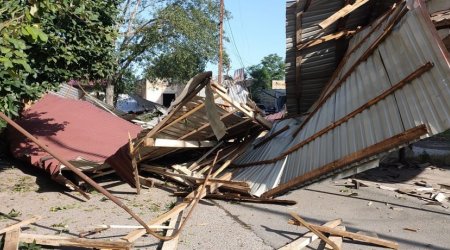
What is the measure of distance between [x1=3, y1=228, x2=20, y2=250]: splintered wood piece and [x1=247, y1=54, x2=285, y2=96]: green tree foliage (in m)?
55.3

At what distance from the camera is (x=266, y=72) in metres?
72.6

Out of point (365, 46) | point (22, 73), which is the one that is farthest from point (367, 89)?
point (22, 73)

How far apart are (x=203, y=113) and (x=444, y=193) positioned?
5.36 metres

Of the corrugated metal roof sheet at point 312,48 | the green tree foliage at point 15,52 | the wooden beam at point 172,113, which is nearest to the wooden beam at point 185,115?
the wooden beam at point 172,113

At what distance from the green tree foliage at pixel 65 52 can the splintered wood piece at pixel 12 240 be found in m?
2.27

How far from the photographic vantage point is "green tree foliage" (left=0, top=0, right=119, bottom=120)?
6863 millimetres

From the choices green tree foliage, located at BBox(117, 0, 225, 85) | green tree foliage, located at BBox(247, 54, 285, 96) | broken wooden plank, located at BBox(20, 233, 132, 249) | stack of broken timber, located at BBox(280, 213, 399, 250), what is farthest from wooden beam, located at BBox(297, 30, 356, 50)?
green tree foliage, located at BBox(247, 54, 285, 96)

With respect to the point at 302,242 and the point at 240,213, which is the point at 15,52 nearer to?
the point at 302,242

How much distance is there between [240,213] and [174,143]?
232cm

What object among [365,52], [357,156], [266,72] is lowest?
[357,156]

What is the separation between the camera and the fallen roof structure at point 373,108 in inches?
207

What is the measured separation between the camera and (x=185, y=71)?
89.5ft

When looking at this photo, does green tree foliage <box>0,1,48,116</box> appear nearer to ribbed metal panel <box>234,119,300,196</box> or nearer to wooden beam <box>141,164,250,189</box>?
wooden beam <box>141,164,250,189</box>

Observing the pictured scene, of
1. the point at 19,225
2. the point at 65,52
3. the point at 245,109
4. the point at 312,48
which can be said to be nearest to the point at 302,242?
the point at 19,225
